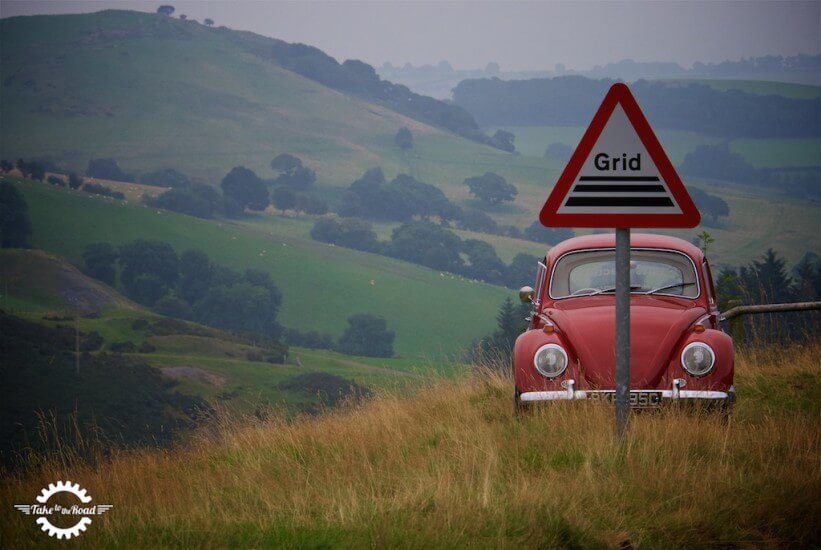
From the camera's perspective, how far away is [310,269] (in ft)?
538

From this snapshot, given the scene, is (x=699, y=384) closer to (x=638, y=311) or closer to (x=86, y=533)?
(x=638, y=311)

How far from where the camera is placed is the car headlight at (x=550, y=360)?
8352 millimetres

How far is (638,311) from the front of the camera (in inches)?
346

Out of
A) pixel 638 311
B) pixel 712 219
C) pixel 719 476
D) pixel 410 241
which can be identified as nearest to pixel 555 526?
pixel 719 476

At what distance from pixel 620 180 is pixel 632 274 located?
3.27m

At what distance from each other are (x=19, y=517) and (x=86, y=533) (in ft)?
2.38

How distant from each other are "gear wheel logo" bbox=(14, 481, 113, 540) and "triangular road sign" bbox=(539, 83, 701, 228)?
3.45m

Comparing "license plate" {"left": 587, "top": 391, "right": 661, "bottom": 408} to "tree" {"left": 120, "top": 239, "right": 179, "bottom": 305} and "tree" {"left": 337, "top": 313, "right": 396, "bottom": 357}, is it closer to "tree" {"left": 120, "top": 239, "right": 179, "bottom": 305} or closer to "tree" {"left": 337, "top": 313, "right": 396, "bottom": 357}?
"tree" {"left": 337, "top": 313, "right": 396, "bottom": 357}

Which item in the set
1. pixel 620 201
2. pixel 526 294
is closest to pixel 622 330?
pixel 620 201

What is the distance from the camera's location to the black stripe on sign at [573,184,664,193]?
648 cm

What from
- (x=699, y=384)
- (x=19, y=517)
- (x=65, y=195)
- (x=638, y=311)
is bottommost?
(x=19, y=517)

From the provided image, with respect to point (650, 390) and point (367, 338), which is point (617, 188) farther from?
point (367, 338)

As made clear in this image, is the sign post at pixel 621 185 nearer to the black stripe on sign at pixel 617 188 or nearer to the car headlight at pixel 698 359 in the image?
the black stripe on sign at pixel 617 188

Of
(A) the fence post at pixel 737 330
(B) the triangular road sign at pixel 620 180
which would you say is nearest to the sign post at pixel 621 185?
(B) the triangular road sign at pixel 620 180
